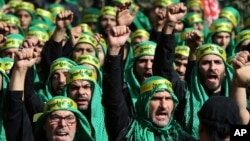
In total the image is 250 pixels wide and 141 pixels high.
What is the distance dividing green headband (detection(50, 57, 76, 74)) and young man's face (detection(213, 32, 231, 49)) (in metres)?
2.41

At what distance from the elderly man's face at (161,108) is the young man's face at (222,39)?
373 centimetres

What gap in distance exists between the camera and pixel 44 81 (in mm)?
11922

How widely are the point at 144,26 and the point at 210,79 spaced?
5355mm

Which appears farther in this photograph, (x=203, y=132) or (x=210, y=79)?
(x=210, y=79)

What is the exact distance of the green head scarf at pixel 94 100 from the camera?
32.0 ft

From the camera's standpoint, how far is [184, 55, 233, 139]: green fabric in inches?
392

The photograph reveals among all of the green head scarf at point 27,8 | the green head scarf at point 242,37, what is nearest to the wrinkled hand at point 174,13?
the green head scarf at point 242,37

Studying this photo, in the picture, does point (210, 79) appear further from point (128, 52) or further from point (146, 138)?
point (128, 52)

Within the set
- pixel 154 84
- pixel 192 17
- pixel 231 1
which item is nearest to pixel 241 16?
pixel 231 1

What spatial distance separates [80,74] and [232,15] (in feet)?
16.0

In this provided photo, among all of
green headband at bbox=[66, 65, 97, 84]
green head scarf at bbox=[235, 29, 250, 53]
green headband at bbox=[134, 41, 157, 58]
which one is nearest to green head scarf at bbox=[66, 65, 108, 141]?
green headband at bbox=[66, 65, 97, 84]

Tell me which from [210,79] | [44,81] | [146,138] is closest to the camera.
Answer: [146,138]

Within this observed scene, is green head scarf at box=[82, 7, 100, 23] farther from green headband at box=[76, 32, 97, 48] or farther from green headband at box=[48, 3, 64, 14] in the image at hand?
green headband at box=[76, 32, 97, 48]

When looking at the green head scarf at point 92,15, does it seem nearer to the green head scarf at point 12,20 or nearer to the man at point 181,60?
the green head scarf at point 12,20
